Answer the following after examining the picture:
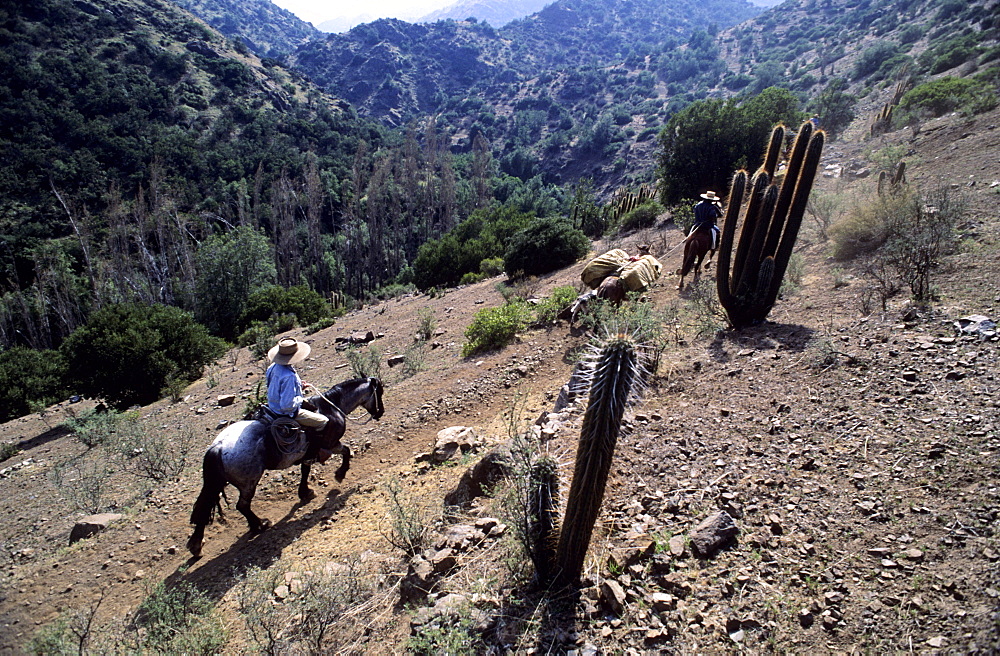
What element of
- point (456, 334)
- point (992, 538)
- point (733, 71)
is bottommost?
point (456, 334)

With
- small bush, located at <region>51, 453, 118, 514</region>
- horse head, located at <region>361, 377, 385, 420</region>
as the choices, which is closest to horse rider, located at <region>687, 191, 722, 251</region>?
horse head, located at <region>361, 377, 385, 420</region>

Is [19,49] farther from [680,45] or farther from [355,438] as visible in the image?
[680,45]

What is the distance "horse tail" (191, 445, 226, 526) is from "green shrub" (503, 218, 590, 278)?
1266 cm

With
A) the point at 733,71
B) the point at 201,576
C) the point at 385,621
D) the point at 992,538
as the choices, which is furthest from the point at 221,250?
the point at 733,71

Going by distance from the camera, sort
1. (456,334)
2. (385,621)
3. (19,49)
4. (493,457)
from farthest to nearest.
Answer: (19,49) → (456,334) → (493,457) → (385,621)

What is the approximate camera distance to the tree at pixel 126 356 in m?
13.2

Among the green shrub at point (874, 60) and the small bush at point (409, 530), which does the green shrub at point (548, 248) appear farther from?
the green shrub at point (874, 60)

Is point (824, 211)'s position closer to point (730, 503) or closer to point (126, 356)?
point (730, 503)

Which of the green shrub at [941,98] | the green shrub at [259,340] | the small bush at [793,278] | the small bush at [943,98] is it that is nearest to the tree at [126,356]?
the green shrub at [259,340]

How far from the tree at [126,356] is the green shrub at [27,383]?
3.80 metres

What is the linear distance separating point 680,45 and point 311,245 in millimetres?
153527

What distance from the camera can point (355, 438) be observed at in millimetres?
7266

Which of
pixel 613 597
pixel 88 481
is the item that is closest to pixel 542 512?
Result: pixel 613 597

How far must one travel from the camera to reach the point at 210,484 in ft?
16.7
